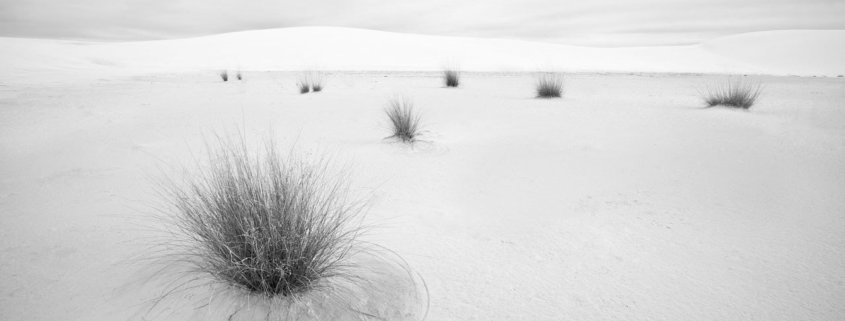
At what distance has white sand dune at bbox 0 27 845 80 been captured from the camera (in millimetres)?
19484

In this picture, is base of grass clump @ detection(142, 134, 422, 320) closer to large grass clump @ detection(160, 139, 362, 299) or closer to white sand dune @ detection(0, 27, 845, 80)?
large grass clump @ detection(160, 139, 362, 299)

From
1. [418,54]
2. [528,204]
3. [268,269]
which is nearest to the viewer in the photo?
[268,269]

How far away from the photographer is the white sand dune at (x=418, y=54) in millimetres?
19484

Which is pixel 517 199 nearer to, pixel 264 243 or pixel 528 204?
pixel 528 204

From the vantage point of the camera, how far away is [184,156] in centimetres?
353

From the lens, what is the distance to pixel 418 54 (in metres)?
26.2

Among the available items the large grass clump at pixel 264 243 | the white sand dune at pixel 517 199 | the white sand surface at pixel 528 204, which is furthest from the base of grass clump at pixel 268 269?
the white sand surface at pixel 528 204

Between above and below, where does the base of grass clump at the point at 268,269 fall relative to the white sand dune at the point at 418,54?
below

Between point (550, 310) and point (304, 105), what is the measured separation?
503cm

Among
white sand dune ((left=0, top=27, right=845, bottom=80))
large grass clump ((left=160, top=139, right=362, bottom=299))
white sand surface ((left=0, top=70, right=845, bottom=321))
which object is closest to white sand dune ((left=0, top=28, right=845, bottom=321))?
white sand surface ((left=0, top=70, right=845, bottom=321))

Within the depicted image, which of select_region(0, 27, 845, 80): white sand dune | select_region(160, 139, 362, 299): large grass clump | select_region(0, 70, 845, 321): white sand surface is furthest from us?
select_region(0, 27, 845, 80): white sand dune

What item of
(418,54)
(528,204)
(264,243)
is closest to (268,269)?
(264,243)

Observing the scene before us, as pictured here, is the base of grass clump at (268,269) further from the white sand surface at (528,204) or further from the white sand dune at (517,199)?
the white sand surface at (528,204)

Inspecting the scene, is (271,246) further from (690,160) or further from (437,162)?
(690,160)
